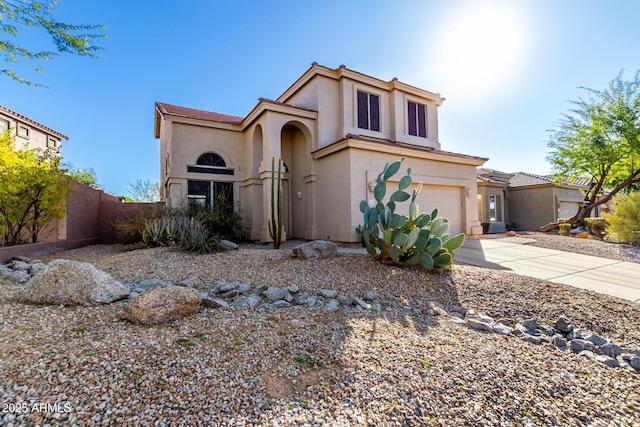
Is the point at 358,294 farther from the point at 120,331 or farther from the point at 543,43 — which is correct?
the point at 543,43

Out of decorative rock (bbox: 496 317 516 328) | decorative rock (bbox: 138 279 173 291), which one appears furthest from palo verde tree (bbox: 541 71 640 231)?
decorative rock (bbox: 138 279 173 291)

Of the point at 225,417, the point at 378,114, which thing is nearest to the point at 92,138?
Result: the point at 378,114

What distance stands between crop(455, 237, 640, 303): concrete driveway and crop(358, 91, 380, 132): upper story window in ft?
21.7

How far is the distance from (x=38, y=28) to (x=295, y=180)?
30.2 ft

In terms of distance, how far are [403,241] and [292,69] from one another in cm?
1146

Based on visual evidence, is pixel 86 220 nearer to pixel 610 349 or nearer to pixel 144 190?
pixel 610 349

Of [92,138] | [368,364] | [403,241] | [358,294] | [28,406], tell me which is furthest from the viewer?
[92,138]

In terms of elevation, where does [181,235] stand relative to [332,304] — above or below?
above

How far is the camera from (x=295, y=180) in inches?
531

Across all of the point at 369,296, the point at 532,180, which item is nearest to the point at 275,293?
the point at 369,296

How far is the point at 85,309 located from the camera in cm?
356

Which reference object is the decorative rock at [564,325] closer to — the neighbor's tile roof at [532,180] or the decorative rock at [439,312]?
Result: the decorative rock at [439,312]

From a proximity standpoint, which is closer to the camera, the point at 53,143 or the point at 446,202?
the point at 446,202

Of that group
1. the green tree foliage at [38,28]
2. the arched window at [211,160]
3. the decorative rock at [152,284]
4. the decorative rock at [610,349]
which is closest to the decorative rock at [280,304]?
the decorative rock at [152,284]
